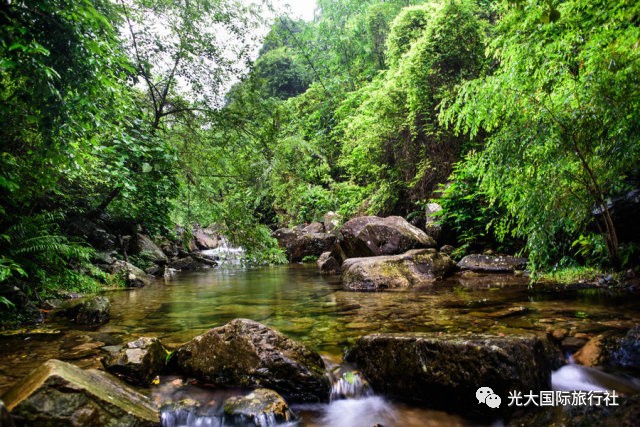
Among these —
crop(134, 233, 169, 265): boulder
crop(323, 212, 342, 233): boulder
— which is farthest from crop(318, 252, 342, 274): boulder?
crop(134, 233, 169, 265): boulder

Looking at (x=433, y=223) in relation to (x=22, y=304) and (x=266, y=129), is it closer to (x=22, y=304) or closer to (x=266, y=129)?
(x=266, y=129)

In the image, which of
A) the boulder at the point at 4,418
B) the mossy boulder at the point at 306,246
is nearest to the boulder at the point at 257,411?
the boulder at the point at 4,418

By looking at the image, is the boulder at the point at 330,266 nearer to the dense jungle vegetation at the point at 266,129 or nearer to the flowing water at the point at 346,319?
the dense jungle vegetation at the point at 266,129

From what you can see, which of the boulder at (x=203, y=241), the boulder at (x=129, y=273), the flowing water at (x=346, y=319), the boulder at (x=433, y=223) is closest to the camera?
the flowing water at (x=346, y=319)

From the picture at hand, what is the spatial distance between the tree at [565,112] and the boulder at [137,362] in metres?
5.25

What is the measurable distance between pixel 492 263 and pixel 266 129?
21.7 feet

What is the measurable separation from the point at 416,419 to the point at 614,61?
470 centimetres

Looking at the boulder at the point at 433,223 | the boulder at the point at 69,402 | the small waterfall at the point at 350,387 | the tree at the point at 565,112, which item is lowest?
the small waterfall at the point at 350,387

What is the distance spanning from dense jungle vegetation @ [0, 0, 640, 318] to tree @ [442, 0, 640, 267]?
0.08 feet

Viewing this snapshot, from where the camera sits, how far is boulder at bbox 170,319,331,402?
10.7ft

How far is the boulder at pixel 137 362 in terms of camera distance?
130 inches

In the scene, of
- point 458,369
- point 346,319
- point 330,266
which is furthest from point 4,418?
point 330,266

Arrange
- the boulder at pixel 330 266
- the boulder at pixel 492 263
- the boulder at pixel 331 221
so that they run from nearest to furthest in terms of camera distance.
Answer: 1. the boulder at pixel 492 263
2. the boulder at pixel 330 266
3. the boulder at pixel 331 221

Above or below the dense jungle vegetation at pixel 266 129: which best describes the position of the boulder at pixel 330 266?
below
